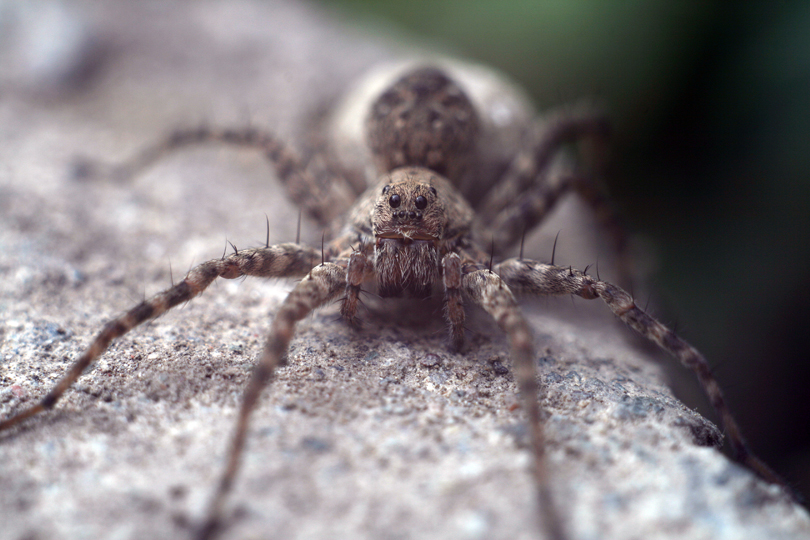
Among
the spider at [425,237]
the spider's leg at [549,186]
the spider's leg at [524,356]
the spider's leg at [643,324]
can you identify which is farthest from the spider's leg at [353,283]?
the spider's leg at [549,186]

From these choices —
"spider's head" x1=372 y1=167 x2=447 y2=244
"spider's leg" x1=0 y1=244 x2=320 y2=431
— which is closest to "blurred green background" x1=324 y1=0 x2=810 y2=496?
"spider's head" x1=372 y1=167 x2=447 y2=244

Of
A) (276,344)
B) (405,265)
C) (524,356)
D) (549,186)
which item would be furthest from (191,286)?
(549,186)

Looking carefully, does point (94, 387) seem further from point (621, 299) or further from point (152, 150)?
point (152, 150)

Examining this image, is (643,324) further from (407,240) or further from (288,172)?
(288,172)

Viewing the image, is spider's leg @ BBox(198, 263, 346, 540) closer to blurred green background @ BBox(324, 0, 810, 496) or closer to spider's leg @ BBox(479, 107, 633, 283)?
spider's leg @ BBox(479, 107, 633, 283)

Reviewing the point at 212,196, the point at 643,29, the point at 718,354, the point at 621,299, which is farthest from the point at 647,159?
the point at 212,196

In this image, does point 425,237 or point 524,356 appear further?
point 425,237

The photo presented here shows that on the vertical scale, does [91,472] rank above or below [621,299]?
below
